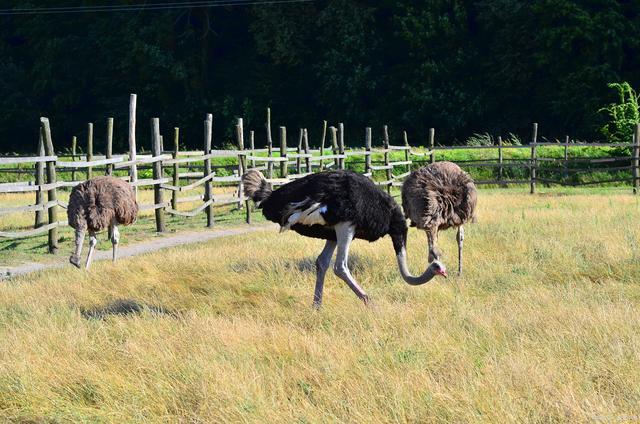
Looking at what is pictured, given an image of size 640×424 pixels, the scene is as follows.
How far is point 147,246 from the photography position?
44.9 feet

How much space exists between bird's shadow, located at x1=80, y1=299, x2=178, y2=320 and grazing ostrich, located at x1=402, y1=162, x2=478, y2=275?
290 centimetres

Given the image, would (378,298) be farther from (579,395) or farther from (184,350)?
(579,395)

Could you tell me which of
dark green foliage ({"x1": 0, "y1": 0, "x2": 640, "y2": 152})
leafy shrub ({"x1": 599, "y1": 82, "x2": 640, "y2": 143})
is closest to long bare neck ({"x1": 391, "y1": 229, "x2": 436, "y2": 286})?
leafy shrub ({"x1": 599, "y1": 82, "x2": 640, "y2": 143})

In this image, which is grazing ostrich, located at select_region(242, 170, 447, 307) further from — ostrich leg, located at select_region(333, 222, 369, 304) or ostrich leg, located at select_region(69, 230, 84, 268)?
ostrich leg, located at select_region(69, 230, 84, 268)

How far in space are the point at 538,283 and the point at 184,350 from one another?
3628 mm

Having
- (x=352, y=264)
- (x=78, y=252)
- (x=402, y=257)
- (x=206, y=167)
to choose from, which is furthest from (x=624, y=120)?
(x=402, y=257)

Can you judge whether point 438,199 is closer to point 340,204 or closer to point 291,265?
point 291,265

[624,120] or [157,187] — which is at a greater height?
[624,120]

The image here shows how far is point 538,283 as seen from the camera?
8562 mm

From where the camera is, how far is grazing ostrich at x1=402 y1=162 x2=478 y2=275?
9633 millimetres

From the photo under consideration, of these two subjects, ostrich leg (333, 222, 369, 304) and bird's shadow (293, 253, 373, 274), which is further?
bird's shadow (293, 253, 373, 274)

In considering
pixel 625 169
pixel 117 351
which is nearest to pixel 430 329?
pixel 117 351

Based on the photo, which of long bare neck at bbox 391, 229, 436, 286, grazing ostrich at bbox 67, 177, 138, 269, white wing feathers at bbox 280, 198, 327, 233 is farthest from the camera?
grazing ostrich at bbox 67, 177, 138, 269

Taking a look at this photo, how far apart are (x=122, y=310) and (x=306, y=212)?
1.71 m
